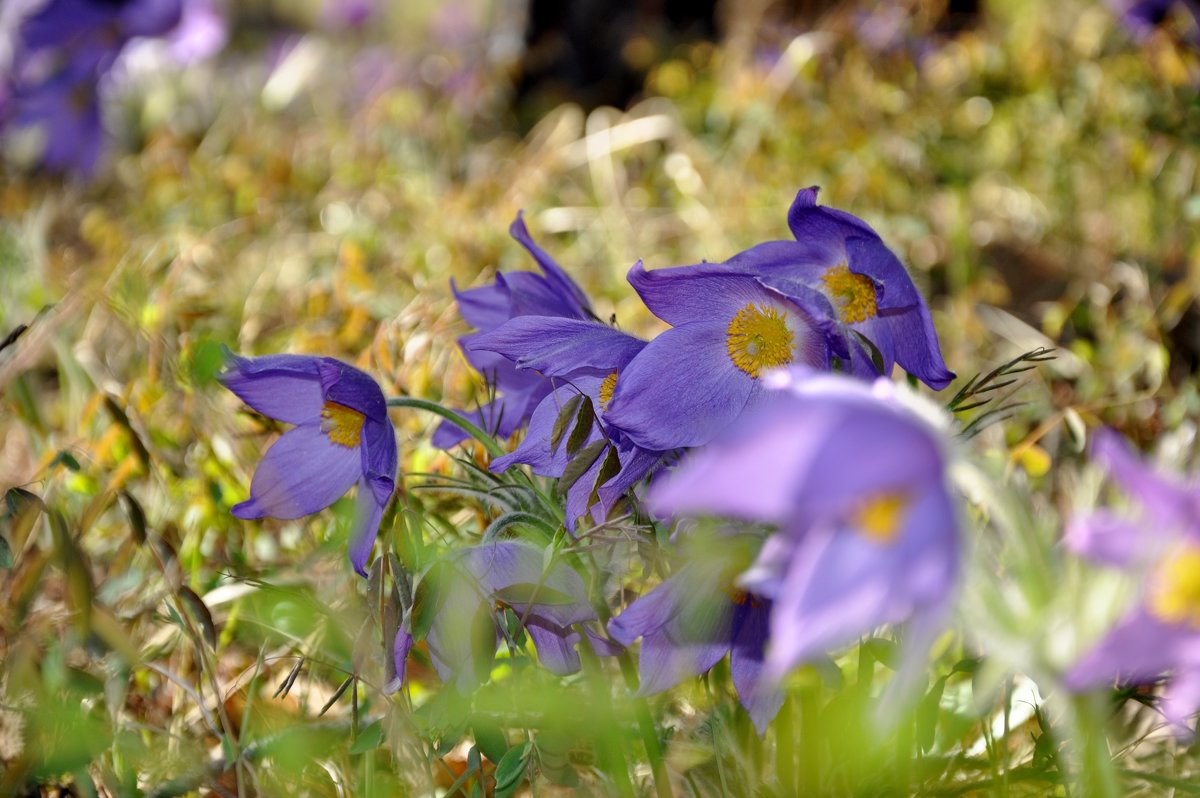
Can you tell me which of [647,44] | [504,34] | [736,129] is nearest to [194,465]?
[736,129]

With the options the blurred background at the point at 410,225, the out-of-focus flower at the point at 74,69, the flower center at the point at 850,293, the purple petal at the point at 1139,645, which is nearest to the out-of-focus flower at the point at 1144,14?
the blurred background at the point at 410,225

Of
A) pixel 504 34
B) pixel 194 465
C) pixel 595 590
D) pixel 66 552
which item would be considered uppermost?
pixel 66 552

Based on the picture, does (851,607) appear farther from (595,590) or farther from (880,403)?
(595,590)

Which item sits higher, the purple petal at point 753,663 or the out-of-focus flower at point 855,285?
the out-of-focus flower at point 855,285

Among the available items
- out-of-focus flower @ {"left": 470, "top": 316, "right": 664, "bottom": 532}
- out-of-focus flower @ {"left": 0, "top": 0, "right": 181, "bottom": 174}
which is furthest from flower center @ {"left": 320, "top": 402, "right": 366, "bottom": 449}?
out-of-focus flower @ {"left": 0, "top": 0, "right": 181, "bottom": 174}

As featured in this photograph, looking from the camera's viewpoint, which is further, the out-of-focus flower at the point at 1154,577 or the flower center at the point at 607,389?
the flower center at the point at 607,389

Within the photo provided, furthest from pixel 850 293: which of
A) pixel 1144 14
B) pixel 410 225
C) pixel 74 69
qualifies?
pixel 74 69

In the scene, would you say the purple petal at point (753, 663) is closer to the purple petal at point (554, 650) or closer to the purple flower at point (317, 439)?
the purple petal at point (554, 650)

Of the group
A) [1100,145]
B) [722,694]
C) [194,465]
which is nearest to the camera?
[722,694]
